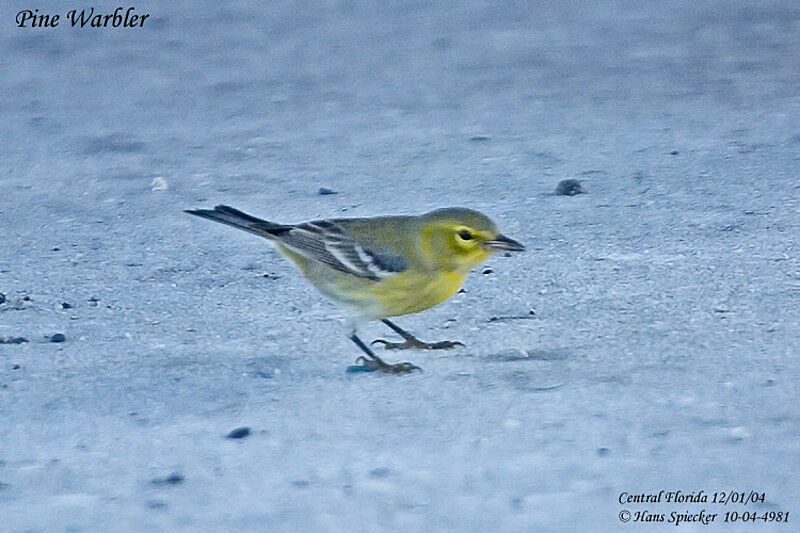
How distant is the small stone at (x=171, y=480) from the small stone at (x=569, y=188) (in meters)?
3.42

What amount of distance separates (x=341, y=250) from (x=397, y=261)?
26cm

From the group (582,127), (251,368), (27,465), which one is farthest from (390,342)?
→ (582,127)

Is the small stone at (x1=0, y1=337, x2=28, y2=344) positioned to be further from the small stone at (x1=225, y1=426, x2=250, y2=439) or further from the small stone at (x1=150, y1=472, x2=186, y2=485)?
the small stone at (x1=150, y1=472, x2=186, y2=485)

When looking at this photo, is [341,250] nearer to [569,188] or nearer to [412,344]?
[412,344]

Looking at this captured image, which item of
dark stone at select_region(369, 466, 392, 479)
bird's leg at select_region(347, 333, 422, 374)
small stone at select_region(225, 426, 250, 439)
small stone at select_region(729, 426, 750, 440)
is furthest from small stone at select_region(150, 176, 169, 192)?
small stone at select_region(729, 426, 750, 440)

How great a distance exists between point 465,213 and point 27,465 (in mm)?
1612

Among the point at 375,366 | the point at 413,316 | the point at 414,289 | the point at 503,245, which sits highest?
the point at 503,245

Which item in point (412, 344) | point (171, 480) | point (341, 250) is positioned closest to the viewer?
point (171, 480)

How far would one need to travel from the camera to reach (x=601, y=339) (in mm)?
4887

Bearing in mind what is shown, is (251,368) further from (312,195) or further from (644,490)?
(312,195)

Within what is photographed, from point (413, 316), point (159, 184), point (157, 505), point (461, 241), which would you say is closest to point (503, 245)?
point (461, 241)

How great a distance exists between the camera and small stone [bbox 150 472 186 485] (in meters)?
3.73

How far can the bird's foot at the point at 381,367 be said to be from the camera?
461 centimetres

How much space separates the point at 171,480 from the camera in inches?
148
